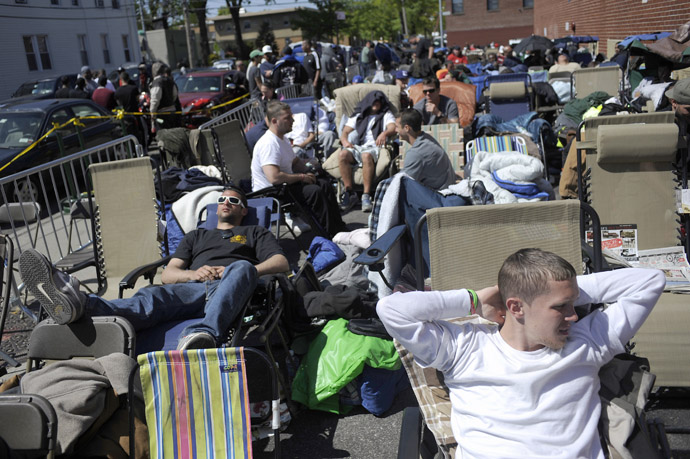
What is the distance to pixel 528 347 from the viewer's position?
95.1 inches

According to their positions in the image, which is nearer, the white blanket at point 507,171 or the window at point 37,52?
the white blanket at point 507,171

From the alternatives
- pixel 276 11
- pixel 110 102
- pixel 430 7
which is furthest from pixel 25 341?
pixel 276 11

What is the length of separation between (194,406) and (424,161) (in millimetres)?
3263

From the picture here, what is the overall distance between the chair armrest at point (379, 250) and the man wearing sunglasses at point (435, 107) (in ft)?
16.5

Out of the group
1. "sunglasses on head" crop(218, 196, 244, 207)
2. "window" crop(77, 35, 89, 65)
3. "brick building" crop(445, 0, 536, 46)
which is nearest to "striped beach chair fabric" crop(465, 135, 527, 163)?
"sunglasses on head" crop(218, 196, 244, 207)

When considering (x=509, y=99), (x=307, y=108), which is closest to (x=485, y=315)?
(x=509, y=99)

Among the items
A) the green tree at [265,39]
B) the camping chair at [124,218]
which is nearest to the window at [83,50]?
the green tree at [265,39]

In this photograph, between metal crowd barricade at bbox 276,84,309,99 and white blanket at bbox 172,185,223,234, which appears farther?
metal crowd barricade at bbox 276,84,309,99

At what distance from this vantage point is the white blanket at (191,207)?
573 centimetres

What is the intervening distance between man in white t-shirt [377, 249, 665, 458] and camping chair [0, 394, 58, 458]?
1471 mm

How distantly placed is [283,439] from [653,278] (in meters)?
2.17

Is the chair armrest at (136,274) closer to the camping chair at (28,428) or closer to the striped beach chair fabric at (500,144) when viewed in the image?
the camping chair at (28,428)

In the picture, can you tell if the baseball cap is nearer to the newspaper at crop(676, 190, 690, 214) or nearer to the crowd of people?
the crowd of people

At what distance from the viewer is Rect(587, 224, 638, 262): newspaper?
4.61 meters
